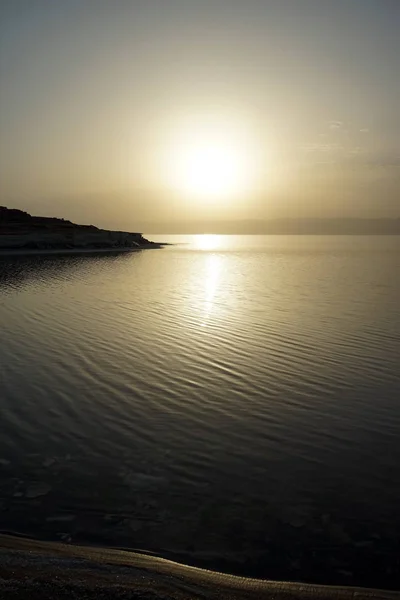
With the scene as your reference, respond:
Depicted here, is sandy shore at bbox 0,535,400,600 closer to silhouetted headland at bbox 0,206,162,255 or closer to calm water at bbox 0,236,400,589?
calm water at bbox 0,236,400,589

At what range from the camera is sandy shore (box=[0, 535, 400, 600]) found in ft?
14.8

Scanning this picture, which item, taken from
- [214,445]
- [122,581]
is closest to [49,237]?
[214,445]

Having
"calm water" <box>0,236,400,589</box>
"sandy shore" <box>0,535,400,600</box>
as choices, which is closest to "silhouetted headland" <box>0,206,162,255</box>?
"calm water" <box>0,236,400,589</box>

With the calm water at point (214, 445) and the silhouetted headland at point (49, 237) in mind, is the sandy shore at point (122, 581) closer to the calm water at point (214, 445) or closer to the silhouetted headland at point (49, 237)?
the calm water at point (214, 445)

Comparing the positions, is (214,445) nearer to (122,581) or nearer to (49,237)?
(122,581)

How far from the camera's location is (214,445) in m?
9.00

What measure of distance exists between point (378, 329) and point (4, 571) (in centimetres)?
1875

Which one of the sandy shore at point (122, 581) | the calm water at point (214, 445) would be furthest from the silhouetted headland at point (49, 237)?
the sandy shore at point (122, 581)

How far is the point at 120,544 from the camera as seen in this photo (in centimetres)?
597

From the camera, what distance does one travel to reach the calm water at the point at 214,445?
6133mm

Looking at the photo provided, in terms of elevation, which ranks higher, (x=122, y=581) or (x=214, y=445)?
(x=122, y=581)

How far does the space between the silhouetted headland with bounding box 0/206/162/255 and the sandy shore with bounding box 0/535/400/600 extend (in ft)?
291

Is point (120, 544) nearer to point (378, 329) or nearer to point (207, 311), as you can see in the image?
point (378, 329)

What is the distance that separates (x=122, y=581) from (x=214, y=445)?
439 cm
